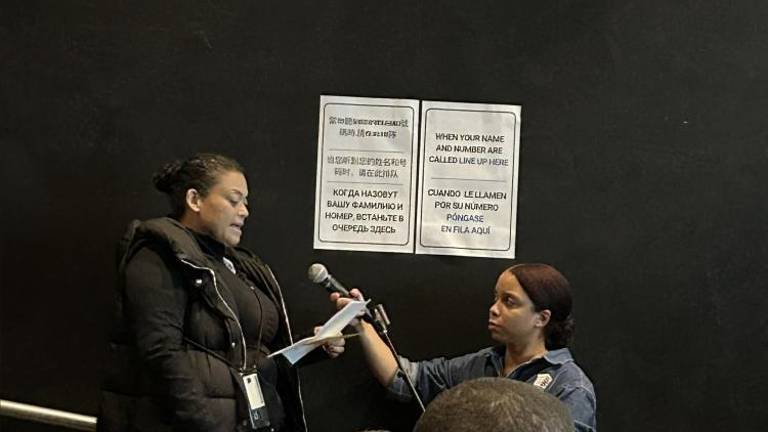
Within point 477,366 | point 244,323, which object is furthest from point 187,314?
point 477,366

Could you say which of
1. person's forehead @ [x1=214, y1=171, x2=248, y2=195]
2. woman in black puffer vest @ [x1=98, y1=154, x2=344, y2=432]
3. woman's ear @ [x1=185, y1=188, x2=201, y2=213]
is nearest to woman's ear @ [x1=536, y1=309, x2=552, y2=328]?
woman in black puffer vest @ [x1=98, y1=154, x2=344, y2=432]

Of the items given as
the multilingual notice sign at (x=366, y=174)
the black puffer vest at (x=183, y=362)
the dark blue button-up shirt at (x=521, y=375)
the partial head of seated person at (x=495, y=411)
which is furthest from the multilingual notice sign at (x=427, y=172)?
the partial head of seated person at (x=495, y=411)

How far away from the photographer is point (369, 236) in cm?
316

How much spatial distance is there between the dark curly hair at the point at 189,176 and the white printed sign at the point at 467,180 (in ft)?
2.38

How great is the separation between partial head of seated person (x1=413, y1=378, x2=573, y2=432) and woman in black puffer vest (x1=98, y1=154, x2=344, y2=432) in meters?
1.37

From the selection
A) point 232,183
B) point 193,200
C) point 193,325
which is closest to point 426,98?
point 232,183

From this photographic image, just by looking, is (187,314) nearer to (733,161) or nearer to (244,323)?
(244,323)

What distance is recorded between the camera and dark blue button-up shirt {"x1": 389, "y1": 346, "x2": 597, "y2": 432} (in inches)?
107

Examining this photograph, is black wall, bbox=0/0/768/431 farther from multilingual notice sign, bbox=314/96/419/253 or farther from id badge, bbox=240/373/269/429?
id badge, bbox=240/373/269/429

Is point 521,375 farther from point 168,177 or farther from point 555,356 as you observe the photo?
point 168,177

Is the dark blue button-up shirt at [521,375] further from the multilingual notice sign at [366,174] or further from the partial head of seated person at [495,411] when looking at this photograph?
the partial head of seated person at [495,411]

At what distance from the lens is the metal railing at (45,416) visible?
301 cm

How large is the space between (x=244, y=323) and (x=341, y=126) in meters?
0.82

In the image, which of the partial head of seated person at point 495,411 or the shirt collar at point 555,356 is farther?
the shirt collar at point 555,356
